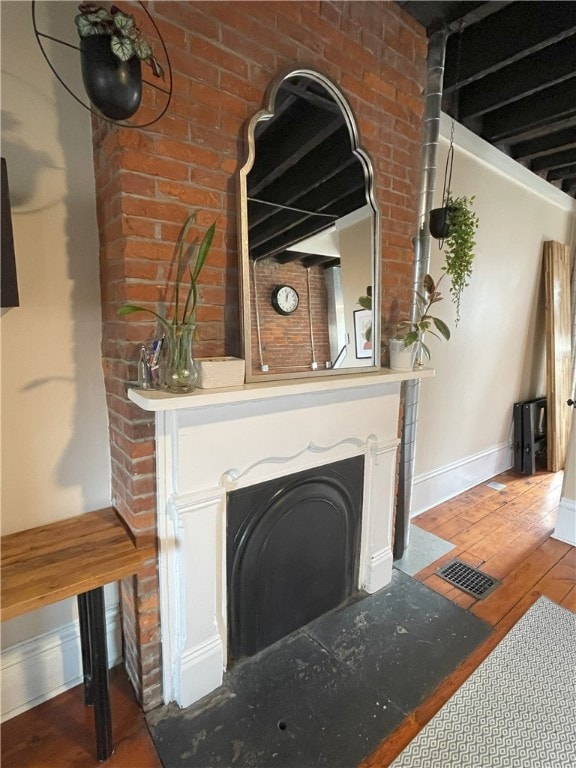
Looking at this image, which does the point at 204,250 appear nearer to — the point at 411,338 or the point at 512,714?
the point at 411,338

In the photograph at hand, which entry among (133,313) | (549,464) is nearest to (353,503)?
(133,313)

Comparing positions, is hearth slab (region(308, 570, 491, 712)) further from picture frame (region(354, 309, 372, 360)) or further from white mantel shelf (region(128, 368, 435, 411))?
picture frame (region(354, 309, 372, 360))

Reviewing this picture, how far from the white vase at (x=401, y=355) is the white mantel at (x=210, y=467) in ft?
0.63

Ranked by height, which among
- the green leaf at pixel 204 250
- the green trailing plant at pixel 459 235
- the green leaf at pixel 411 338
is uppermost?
the green trailing plant at pixel 459 235

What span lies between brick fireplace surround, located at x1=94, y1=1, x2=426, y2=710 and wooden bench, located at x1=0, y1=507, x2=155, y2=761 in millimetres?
110

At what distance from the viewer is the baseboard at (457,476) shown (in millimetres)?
2849

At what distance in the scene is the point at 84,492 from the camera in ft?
4.76

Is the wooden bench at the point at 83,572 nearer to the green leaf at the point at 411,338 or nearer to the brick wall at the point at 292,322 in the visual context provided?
the brick wall at the point at 292,322

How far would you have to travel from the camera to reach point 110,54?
0.97 m

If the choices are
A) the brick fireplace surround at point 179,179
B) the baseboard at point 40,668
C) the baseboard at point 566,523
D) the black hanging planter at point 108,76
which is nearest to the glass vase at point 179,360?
the brick fireplace surround at point 179,179

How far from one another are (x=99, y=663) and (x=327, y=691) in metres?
0.85

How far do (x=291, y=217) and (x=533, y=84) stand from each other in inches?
73.0

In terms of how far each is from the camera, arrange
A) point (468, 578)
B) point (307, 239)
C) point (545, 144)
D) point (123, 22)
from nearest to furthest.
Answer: point (123, 22) < point (307, 239) < point (468, 578) < point (545, 144)

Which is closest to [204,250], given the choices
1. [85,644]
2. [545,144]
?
[85,644]
